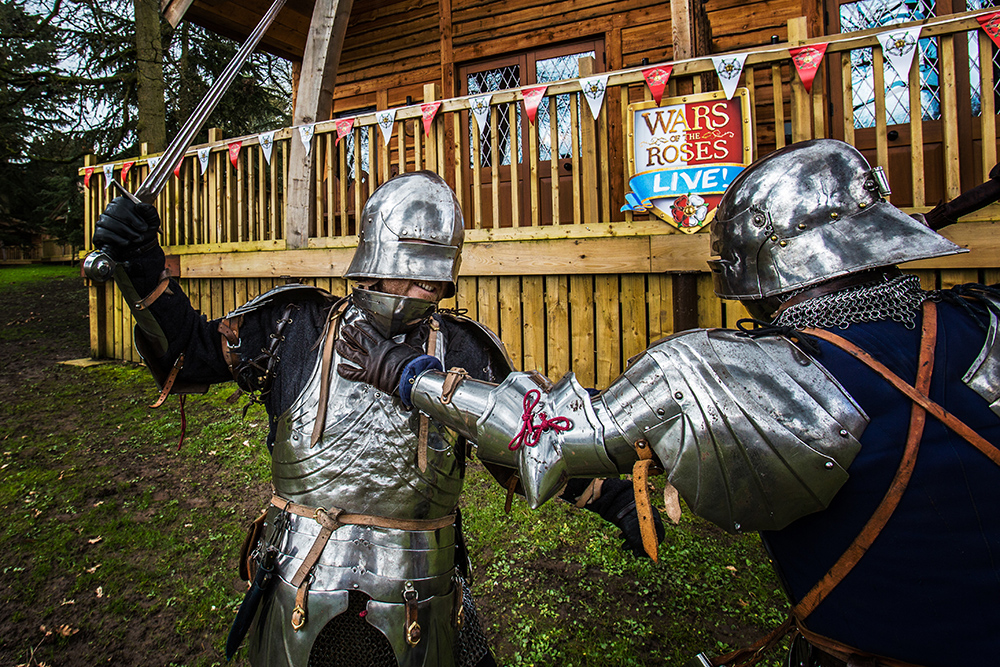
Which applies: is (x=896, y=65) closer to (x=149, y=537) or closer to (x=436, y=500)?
(x=436, y=500)

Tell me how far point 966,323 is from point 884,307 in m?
0.16

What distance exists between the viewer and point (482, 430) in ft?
4.35

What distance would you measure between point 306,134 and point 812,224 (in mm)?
5162

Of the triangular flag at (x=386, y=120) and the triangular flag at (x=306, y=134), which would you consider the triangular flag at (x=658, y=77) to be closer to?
the triangular flag at (x=386, y=120)

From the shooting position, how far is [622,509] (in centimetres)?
187

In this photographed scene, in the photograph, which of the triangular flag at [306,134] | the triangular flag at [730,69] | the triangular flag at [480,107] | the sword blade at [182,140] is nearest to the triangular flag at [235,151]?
the triangular flag at [306,134]

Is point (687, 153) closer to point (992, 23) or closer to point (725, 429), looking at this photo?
point (992, 23)

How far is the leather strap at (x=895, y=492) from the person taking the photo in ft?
3.40

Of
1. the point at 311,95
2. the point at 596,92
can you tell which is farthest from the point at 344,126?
the point at 596,92

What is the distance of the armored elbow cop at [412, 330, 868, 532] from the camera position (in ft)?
3.32

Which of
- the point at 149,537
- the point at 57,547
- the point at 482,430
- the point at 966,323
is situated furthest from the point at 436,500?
the point at 57,547

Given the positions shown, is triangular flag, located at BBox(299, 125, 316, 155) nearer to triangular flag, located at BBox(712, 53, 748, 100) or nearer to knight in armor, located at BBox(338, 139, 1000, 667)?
triangular flag, located at BBox(712, 53, 748, 100)

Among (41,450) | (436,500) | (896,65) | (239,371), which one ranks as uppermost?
(896,65)

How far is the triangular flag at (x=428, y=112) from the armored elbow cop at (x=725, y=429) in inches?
166
